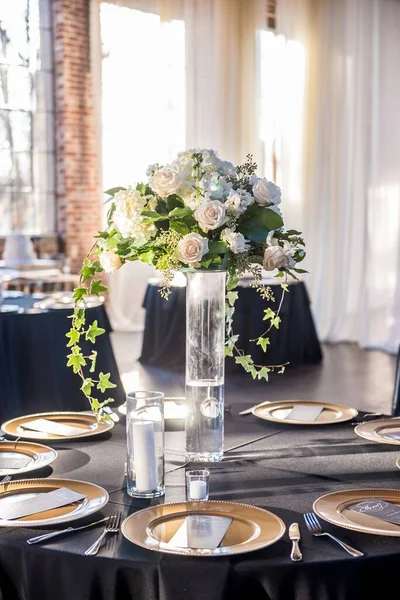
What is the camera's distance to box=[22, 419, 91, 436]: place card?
2.20 metres

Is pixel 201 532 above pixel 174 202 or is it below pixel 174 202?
below

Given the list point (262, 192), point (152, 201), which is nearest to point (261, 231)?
point (262, 192)

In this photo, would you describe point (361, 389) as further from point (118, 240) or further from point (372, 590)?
point (372, 590)

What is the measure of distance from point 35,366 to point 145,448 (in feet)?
10.1

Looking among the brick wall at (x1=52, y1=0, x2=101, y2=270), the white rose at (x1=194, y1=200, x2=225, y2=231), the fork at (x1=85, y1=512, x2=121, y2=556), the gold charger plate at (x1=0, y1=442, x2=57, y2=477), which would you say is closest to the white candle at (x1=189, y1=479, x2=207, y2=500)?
the fork at (x1=85, y1=512, x2=121, y2=556)

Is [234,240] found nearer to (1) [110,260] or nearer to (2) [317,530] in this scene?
(1) [110,260]

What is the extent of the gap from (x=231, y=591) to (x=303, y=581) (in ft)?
0.36

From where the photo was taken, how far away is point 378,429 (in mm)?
2240

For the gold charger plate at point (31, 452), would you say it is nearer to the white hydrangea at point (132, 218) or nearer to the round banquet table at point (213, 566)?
the round banquet table at point (213, 566)

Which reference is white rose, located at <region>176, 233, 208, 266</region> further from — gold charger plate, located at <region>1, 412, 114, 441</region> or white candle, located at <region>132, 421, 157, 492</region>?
gold charger plate, located at <region>1, 412, 114, 441</region>

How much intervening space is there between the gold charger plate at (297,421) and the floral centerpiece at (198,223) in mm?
476

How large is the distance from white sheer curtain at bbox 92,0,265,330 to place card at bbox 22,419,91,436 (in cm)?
691

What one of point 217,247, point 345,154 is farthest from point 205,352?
point 345,154

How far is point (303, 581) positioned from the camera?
4.45 ft
